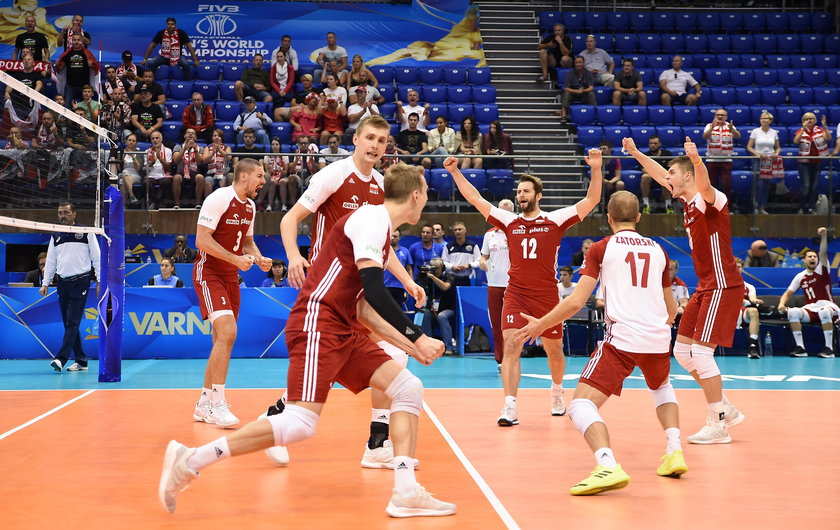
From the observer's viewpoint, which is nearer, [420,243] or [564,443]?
[564,443]

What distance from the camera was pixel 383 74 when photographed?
21312mm

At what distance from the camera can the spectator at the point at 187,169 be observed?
51.2 feet

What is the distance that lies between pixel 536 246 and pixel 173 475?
4588 mm

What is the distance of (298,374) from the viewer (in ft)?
15.6

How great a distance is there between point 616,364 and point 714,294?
2.09m

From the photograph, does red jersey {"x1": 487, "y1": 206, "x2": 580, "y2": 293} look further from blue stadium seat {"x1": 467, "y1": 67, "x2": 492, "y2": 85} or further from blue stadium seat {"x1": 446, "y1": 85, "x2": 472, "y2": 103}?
blue stadium seat {"x1": 467, "y1": 67, "x2": 492, "y2": 85}

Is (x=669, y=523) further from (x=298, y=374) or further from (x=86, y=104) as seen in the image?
(x=86, y=104)

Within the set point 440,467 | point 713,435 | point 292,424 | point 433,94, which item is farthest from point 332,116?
point 292,424

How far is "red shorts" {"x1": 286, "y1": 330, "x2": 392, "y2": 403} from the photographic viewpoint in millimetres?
4742

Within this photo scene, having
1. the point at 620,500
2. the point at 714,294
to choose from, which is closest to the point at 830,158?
the point at 714,294

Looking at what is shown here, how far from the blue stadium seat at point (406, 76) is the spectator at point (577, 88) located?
140 inches

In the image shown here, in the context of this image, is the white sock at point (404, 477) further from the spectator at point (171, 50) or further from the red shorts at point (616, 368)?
the spectator at point (171, 50)

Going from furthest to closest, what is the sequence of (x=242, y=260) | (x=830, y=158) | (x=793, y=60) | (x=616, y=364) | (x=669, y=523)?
(x=793, y=60) → (x=830, y=158) → (x=242, y=260) → (x=616, y=364) → (x=669, y=523)

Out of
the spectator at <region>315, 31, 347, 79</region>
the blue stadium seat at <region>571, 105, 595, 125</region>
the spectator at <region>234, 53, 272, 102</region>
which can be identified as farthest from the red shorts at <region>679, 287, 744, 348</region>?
the spectator at <region>315, 31, 347, 79</region>
